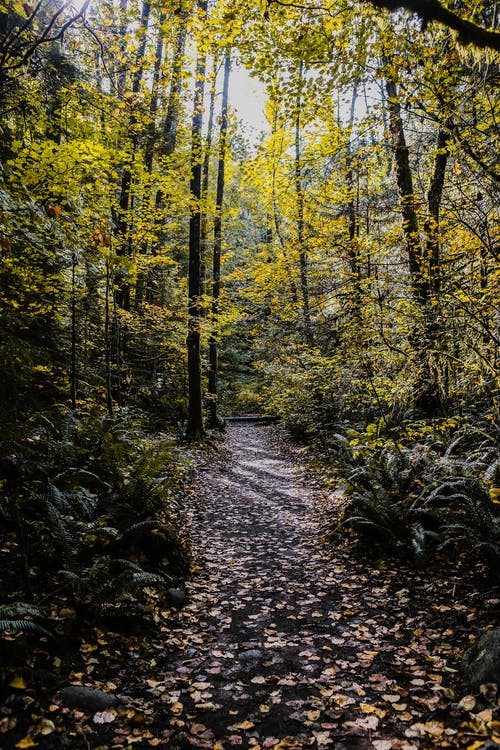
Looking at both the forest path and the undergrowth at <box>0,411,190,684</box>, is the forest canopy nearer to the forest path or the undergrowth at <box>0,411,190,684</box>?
the undergrowth at <box>0,411,190,684</box>

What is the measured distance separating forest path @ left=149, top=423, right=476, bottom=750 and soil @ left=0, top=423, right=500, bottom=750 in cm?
1

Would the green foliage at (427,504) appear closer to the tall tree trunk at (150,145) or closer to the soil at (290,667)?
the soil at (290,667)

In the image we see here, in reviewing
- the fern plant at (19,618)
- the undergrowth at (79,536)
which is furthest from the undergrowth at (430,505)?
the fern plant at (19,618)

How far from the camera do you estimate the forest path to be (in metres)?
2.88

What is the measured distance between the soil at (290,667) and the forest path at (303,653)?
1 centimetres

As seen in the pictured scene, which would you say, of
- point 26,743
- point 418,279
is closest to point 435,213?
point 418,279

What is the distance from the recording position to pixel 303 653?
380 cm

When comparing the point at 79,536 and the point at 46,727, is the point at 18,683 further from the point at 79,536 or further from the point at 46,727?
the point at 79,536

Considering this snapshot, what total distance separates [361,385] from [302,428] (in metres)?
6.13

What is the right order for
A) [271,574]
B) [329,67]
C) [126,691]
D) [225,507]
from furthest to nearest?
[225,507]
[329,67]
[271,574]
[126,691]

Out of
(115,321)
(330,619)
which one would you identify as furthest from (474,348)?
(115,321)

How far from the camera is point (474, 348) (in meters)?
6.03

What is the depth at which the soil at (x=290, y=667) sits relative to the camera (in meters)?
2.77

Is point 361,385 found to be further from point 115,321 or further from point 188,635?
point 188,635
